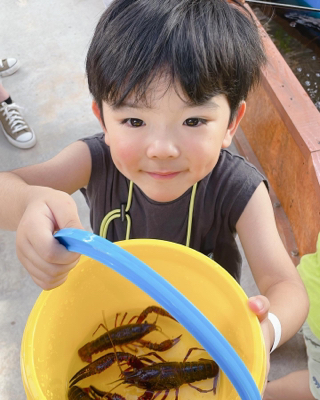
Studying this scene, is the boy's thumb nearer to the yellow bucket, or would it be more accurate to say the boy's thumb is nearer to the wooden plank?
the yellow bucket

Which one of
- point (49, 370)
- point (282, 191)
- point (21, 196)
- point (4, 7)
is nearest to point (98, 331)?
point (49, 370)

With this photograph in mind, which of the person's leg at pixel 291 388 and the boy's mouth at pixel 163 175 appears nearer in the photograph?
the boy's mouth at pixel 163 175

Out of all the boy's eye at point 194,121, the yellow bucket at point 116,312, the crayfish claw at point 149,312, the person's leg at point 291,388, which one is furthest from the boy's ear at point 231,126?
the person's leg at point 291,388

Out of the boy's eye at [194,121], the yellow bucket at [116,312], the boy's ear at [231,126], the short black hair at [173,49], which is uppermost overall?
the short black hair at [173,49]

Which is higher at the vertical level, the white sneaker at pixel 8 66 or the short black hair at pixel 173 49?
the short black hair at pixel 173 49

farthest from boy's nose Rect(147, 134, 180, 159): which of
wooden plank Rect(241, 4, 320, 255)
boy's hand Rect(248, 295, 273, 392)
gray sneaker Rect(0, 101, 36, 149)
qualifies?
gray sneaker Rect(0, 101, 36, 149)

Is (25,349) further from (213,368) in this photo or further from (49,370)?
(213,368)

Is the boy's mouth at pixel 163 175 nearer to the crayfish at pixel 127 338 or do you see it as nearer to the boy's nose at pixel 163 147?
the boy's nose at pixel 163 147
